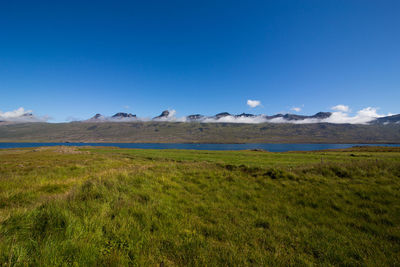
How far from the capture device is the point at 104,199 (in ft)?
21.3

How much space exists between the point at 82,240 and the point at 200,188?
6272 millimetres

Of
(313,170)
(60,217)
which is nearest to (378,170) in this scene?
(313,170)

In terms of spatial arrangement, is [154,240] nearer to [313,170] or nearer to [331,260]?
[331,260]

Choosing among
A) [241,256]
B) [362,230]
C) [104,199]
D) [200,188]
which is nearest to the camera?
[241,256]

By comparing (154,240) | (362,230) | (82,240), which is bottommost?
(362,230)

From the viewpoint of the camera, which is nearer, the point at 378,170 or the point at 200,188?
the point at 200,188

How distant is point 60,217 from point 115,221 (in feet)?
4.61

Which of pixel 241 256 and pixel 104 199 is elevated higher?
pixel 104 199

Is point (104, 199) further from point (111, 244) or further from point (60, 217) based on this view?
point (111, 244)

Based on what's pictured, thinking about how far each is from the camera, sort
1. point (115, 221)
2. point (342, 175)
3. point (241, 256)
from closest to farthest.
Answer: point (241, 256)
point (115, 221)
point (342, 175)

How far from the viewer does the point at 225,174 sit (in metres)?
11.8

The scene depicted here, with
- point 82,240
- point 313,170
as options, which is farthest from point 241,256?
point 313,170

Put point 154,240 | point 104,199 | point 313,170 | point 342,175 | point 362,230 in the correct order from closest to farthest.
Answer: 1. point 154,240
2. point 362,230
3. point 104,199
4. point 342,175
5. point 313,170

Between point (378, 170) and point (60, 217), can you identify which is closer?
point (60, 217)
